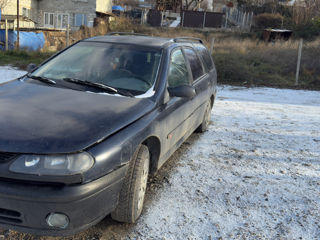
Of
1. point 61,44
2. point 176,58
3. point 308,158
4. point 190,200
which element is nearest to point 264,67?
point 308,158

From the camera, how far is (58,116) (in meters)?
2.48

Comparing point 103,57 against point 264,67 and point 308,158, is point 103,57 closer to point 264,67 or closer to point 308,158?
point 308,158

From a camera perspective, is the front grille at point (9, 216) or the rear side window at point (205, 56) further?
the rear side window at point (205, 56)

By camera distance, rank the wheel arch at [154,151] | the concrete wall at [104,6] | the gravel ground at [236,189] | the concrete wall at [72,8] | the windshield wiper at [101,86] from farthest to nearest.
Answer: the concrete wall at [104,6] < the concrete wall at [72,8] < the windshield wiper at [101,86] < the wheel arch at [154,151] < the gravel ground at [236,189]

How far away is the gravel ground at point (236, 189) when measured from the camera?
9.18 ft

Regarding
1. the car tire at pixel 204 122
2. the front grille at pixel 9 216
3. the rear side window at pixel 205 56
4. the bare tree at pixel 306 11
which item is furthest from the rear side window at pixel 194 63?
the bare tree at pixel 306 11

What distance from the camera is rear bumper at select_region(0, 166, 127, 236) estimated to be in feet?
6.68

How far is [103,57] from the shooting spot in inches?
145

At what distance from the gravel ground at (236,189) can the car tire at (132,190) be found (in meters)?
0.15

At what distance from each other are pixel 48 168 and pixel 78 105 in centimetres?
80

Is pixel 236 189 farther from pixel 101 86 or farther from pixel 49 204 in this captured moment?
pixel 49 204

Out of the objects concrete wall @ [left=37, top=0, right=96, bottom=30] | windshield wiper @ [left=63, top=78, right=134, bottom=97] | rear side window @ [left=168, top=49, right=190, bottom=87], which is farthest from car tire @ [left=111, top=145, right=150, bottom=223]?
concrete wall @ [left=37, top=0, right=96, bottom=30]

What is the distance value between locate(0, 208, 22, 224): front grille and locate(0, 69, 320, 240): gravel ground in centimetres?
48

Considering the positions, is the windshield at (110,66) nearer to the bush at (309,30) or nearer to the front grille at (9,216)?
the front grille at (9,216)
